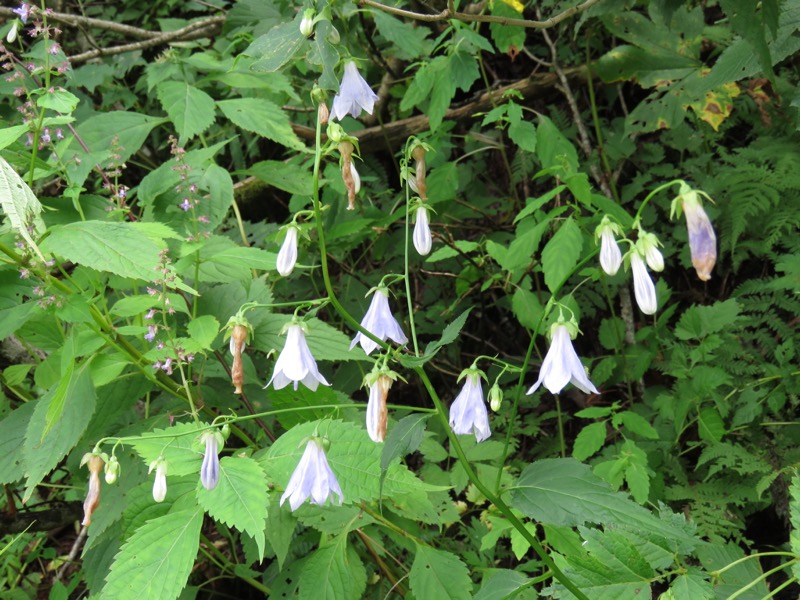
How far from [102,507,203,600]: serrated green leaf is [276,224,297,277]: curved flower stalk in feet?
2.13

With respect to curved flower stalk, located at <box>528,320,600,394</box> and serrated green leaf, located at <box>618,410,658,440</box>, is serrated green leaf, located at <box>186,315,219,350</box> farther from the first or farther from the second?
serrated green leaf, located at <box>618,410,658,440</box>

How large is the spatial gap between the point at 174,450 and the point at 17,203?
2.40 feet

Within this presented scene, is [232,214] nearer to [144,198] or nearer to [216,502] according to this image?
[144,198]

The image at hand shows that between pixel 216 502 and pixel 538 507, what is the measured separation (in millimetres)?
762

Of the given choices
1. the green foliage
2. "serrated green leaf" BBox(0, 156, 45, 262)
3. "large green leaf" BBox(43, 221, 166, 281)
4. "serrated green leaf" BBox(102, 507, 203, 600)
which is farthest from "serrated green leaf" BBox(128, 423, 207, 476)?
"serrated green leaf" BBox(0, 156, 45, 262)

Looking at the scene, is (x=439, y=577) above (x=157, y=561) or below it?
below

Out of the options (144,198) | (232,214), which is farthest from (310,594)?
(232,214)

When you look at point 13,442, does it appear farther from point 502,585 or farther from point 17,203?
point 502,585

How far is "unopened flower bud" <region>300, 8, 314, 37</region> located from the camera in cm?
167

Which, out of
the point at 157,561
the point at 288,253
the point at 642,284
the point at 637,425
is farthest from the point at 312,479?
the point at 637,425

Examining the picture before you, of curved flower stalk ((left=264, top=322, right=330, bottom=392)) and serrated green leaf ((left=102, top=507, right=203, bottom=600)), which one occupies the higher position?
curved flower stalk ((left=264, top=322, right=330, bottom=392))

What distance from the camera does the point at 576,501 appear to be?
1.65m

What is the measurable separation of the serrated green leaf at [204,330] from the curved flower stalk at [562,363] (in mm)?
975

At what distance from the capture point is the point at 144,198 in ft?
8.39
